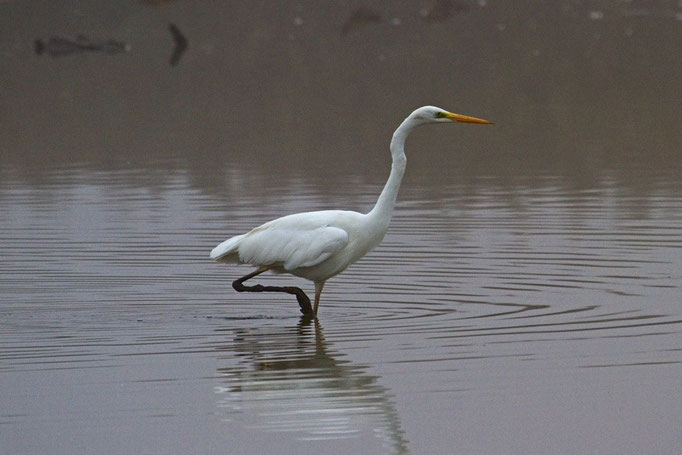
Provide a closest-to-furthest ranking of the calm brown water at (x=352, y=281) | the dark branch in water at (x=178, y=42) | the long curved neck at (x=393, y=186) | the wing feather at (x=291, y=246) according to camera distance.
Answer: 1. the calm brown water at (x=352, y=281)
2. the wing feather at (x=291, y=246)
3. the long curved neck at (x=393, y=186)
4. the dark branch in water at (x=178, y=42)

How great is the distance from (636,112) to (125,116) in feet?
36.6

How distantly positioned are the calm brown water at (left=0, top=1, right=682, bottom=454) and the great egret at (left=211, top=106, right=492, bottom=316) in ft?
1.44

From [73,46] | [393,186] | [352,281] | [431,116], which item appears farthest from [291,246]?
[73,46]

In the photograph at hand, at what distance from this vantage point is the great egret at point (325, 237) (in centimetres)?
1252

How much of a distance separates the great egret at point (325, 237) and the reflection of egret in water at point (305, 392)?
72 cm

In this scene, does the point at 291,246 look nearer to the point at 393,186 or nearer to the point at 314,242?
the point at 314,242

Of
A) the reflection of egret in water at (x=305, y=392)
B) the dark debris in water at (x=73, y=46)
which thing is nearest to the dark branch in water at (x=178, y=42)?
the dark debris in water at (x=73, y=46)

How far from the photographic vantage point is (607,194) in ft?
66.7

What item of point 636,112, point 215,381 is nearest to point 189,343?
point 215,381

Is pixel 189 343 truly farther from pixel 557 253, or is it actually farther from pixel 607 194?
pixel 607 194

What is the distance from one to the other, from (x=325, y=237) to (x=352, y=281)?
6.69 feet

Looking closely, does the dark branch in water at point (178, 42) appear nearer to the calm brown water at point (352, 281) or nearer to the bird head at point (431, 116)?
the calm brown water at point (352, 281)

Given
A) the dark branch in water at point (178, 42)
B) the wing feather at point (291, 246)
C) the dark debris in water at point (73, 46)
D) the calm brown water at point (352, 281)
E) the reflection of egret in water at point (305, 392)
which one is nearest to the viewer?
the reflection of egret in water at point (305, 392)

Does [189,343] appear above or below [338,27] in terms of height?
below
